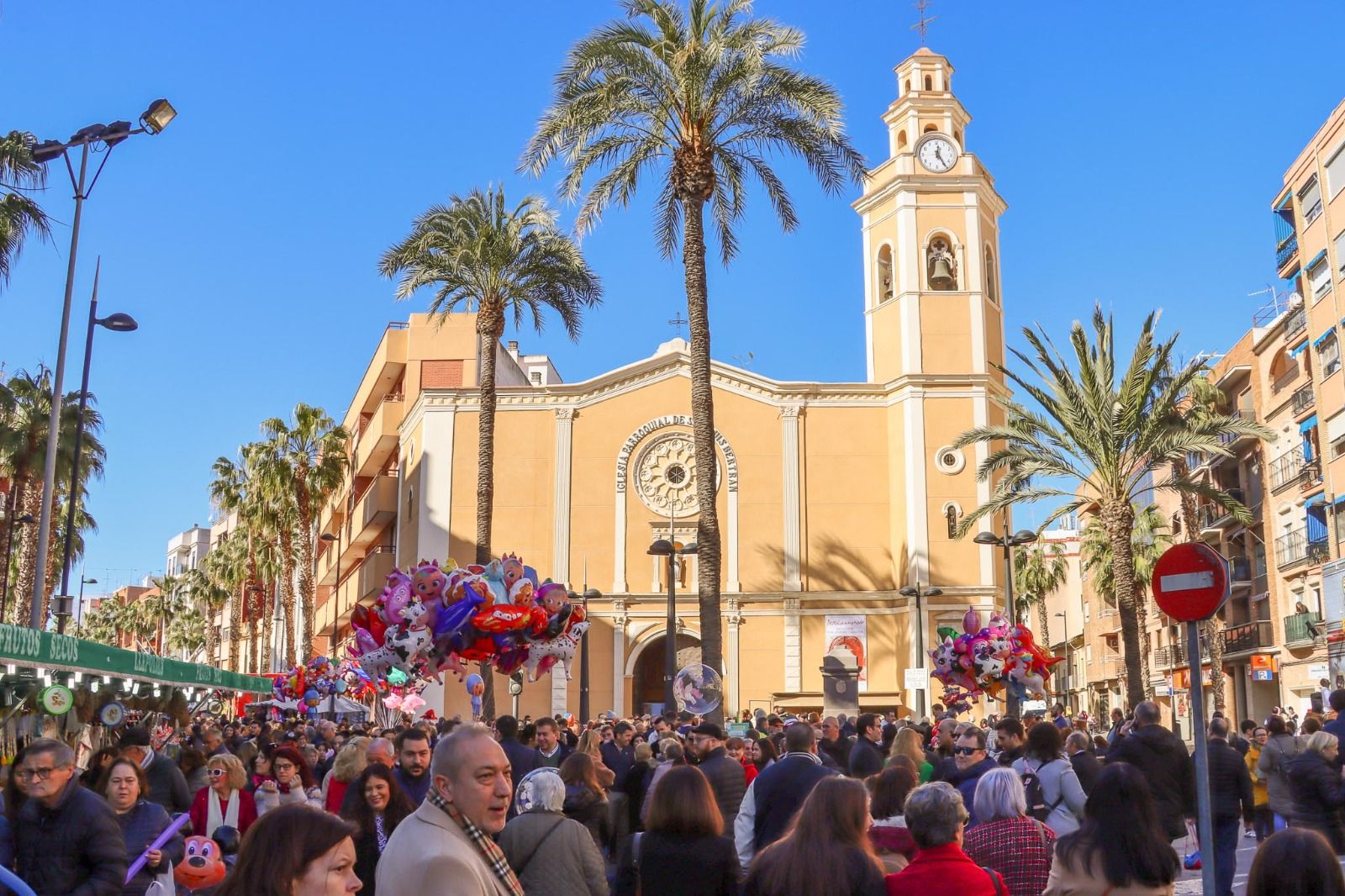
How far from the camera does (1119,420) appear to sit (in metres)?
25.2

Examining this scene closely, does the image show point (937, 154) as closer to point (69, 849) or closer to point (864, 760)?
point (864, 760)

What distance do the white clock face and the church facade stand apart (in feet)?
0.22

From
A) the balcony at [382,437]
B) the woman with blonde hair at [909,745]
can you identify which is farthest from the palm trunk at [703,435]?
the balcony at [382,437]

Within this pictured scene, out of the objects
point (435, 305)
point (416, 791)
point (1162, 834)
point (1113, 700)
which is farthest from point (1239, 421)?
point (1113, 700)

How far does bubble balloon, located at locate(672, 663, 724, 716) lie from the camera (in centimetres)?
2056

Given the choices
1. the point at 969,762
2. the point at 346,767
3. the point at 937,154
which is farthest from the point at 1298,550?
the point at 346,767

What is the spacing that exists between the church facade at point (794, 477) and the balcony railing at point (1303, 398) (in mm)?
8720

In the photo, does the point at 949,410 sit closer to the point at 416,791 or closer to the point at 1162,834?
the point at 416,791

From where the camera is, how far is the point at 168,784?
9422mm

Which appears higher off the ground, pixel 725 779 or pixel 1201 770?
pixel 1201 770

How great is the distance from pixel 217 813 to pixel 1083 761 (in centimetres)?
561

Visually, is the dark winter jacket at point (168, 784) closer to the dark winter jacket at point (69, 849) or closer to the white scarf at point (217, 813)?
the white scarf at point (217, 813)

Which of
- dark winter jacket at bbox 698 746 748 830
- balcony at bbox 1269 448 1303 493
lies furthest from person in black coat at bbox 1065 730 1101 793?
balcony at bbox 1269 448 1303 493

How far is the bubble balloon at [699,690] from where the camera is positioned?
2056 cm
